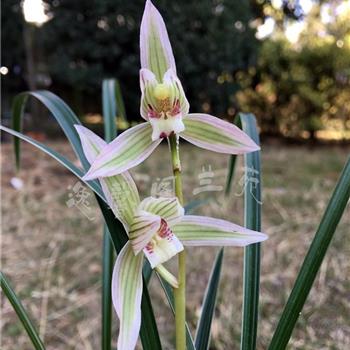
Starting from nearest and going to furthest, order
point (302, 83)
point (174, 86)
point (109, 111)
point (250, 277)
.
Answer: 1. point (174, 86)
2. point (250, 277)
3. point (109, 111)
4. point (302, 83)

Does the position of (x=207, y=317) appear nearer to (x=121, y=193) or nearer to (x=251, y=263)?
(x=251, y=263)

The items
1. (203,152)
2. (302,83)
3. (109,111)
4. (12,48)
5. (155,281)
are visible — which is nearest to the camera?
(109,111)

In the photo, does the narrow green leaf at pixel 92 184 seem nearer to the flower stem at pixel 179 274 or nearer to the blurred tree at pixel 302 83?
the flower stem at pixel 179 274

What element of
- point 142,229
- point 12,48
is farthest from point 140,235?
point 12,48

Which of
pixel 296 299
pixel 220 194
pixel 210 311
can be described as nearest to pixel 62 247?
pixel 220 194

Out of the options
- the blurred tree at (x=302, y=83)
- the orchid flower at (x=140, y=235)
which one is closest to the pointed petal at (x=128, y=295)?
the orchid flower at (x=140, y=235)

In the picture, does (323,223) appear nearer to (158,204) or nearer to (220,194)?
(158,204)
